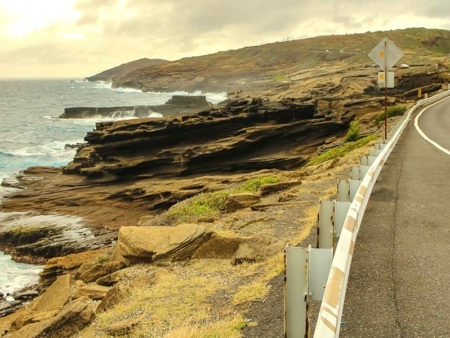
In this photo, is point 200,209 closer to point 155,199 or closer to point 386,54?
point 386,54

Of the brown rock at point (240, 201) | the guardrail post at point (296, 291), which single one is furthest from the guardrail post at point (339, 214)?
the brown rock at point (240, 201)

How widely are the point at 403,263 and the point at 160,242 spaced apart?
511cm

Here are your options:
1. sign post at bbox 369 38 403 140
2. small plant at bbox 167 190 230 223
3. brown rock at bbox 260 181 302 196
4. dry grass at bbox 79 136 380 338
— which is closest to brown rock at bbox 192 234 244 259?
dry grass at bbox 79 136 380 338

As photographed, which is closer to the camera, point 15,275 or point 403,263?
point 403,263

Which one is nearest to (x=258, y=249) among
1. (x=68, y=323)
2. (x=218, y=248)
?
(x=218, y=248)

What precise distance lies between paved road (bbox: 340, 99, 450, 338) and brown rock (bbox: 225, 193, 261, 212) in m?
3.58

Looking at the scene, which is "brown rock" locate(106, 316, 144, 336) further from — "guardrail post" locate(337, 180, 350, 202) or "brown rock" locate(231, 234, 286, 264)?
"guardrail post" locate(337, 180, 350, 202)

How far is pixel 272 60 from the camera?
158000 millimetres

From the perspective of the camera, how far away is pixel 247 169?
95.0 feet

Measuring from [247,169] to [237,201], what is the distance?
16.0m

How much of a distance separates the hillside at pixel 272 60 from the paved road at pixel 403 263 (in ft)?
303

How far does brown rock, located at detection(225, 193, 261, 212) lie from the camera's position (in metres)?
12.9

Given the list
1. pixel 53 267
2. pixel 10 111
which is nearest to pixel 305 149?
pixel 53 267

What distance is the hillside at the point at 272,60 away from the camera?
12338 cm
